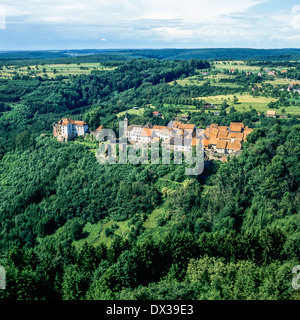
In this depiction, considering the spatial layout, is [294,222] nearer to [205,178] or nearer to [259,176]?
[259,176]

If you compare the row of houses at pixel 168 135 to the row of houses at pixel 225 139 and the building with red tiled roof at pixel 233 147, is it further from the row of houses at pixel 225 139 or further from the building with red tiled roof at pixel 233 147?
the building with red tiled roof at pixel 233 147
